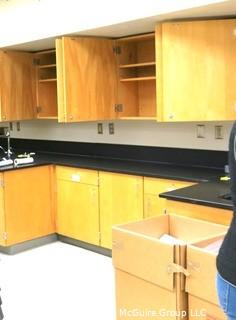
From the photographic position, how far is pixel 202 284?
75.5 inches

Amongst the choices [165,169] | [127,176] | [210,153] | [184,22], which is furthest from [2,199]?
[184,22]

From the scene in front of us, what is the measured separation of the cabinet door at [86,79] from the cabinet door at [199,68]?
87 centimetres

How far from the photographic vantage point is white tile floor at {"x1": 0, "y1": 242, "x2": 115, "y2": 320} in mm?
3195

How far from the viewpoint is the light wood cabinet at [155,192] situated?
3707 mm

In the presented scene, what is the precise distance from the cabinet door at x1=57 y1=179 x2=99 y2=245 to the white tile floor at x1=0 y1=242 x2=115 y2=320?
162 mm

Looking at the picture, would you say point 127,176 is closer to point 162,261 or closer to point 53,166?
point 53,166

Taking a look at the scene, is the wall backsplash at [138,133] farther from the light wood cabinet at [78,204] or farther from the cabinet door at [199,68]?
the light wood cabinet at [78,204]

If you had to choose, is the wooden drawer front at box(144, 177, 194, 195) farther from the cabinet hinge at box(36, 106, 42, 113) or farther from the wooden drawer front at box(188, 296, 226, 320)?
the cabinet hinge at box(36, 106, 42, 113)

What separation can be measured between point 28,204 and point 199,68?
84.4 inches

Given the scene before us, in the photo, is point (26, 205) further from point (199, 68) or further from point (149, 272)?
point (149, 272)

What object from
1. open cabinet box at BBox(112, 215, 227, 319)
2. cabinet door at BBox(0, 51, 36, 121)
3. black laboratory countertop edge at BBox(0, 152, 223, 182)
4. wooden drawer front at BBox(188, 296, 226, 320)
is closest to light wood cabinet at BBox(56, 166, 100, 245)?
black laboratory countertop edge at BBox(0, 152, 223, 182)

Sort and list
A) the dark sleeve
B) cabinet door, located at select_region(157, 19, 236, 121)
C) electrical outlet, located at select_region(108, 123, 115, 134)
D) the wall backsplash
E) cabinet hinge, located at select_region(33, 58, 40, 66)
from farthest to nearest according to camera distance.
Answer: cabinet hinge, located at select_region(33, 58, 40, 66) < electrical outlet, located at select_region(108, 123, 115, 134) < the wall backsplash < cabinet door, located at select_region(157, 19, 236, 121) < the dark sleeve

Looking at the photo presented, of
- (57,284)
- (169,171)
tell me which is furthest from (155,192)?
(57,284)

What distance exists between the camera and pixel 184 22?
Result: 3.50 m
